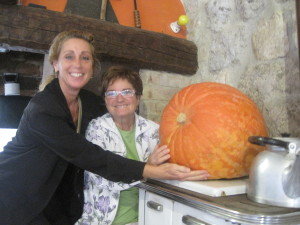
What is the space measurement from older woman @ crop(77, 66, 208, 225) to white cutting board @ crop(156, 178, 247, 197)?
0.30 meters

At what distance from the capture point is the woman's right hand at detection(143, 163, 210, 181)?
1025 mm

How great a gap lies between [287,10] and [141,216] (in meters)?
1.13

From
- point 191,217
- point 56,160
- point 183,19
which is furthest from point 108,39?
point 191,217

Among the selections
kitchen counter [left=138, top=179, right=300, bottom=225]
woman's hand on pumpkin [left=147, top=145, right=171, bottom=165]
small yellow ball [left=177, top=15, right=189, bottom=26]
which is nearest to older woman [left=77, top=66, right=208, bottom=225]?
woman's hand on pumpkin [left=147, top=145, right=171, bottom=165]

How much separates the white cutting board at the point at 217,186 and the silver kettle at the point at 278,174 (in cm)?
8

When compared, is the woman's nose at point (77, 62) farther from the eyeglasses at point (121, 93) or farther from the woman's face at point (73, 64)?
the eyeglasses at point (121, 93)

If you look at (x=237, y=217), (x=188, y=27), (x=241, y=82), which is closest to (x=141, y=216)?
(x=237, y=217)

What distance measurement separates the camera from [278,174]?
2.63 ft

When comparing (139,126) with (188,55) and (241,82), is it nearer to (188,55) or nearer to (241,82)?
(241,82)

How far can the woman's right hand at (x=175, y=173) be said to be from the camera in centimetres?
103

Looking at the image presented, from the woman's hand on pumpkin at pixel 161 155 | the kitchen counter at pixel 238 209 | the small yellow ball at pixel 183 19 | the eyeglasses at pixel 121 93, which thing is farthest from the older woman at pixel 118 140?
the small yellow ball at pixel 183 19

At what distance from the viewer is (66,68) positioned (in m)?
1.37

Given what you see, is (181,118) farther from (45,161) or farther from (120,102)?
(45,161)

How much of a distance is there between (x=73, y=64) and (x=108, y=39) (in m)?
0.39
